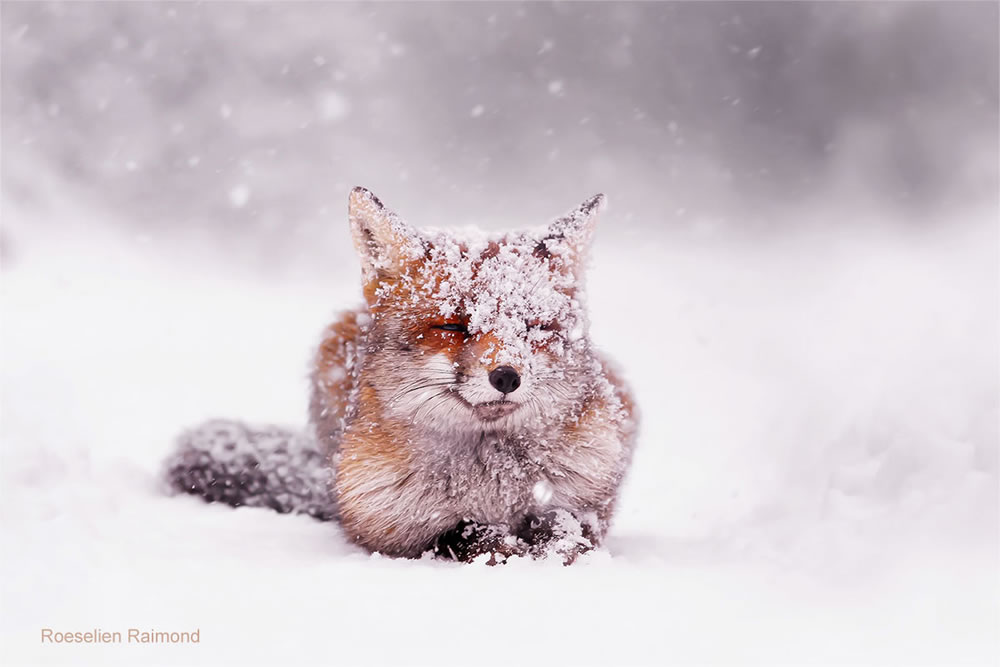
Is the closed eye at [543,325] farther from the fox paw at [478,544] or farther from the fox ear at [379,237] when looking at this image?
the fox paw at [478,544]

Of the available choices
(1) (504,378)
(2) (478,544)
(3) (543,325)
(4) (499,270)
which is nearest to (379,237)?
(4) (499,270)

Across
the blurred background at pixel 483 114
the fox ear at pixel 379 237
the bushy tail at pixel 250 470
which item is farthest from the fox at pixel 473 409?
the blurred background at pixel 483 114

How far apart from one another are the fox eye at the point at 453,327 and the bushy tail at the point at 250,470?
4.34 ft

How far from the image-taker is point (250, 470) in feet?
13.8

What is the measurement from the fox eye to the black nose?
10.3 inches

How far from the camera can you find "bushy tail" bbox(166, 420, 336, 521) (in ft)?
13.6

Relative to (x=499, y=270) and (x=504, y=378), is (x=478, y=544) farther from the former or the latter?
(x=499, y=270)

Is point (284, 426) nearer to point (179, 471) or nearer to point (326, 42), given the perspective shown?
point (179, 471)

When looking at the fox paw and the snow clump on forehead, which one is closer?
the snow clump on forehead

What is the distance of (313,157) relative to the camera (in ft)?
32.9

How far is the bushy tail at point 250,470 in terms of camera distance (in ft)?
13.6

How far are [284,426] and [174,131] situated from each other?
611cm

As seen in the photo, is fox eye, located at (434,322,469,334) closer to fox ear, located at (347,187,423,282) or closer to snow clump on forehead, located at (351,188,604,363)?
snow clump on forehead, located at (351,188,604,363)

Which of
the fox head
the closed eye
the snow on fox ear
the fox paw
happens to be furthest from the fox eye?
the fox paw
